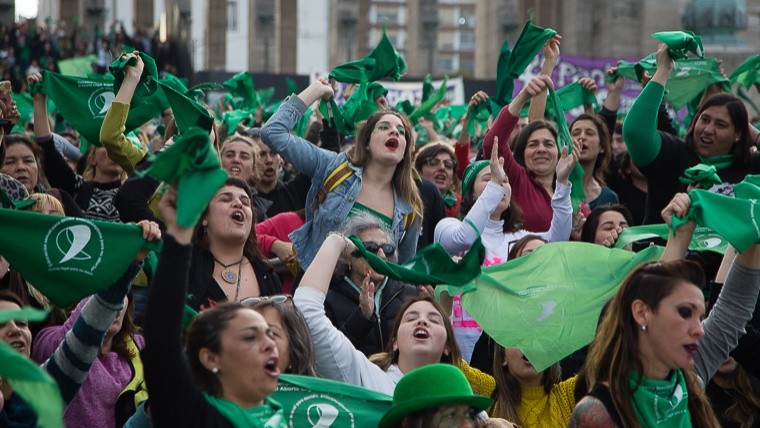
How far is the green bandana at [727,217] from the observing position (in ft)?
19.8

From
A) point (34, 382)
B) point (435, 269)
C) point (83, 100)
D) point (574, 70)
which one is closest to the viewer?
point (34, 382)

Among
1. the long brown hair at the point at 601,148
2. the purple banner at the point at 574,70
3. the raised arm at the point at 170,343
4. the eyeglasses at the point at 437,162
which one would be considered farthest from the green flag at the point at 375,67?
the purple banner at the point at 574,70

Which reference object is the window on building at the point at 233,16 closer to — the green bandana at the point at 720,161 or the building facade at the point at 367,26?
the building facade at the point at 367,26

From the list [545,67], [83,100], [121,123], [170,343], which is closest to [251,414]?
[170,343]

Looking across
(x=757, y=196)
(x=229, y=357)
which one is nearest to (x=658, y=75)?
(x=757, y=196)

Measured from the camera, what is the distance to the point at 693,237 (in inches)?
285

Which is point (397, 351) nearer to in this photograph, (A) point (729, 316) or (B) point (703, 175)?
(A) point (729, 316)

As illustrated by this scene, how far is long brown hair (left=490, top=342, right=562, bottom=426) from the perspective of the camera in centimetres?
673

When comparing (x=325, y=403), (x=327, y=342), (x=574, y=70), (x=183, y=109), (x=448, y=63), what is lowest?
(x=448, y=63)

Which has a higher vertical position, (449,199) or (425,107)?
(425,107)

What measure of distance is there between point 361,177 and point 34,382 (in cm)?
397

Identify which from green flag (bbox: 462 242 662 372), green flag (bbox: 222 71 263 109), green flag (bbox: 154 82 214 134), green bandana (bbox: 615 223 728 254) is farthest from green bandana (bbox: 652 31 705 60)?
green flag (bbox: 222 71 263 109)

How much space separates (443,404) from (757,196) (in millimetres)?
2034

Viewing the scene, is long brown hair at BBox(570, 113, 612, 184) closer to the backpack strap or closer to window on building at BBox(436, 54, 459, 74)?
the backpack strap
